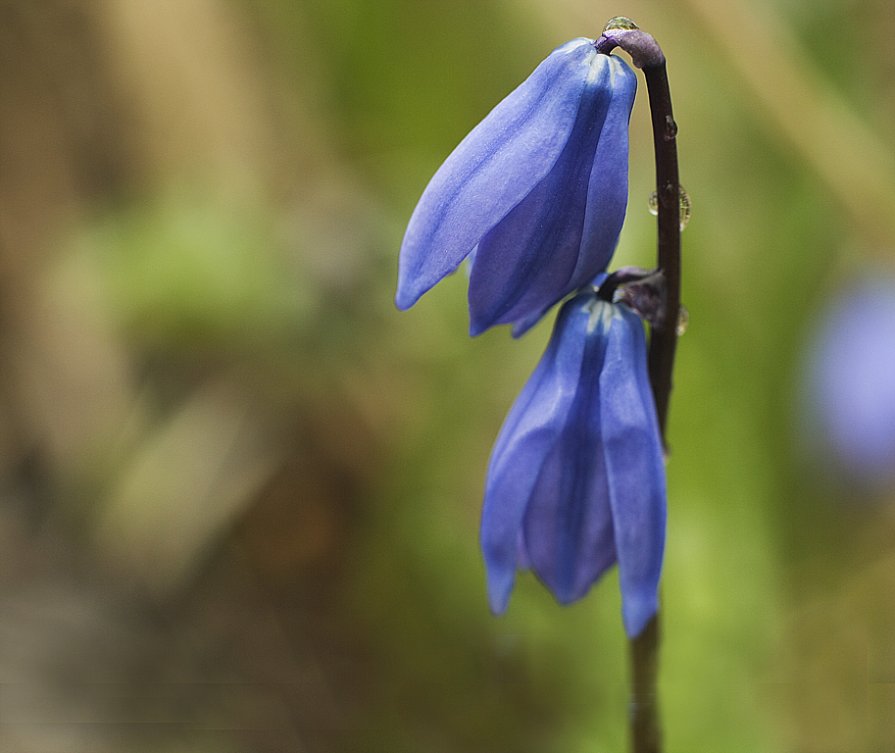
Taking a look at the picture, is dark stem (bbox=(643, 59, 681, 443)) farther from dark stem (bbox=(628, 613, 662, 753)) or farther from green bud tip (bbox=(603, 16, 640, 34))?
dark stem (bbox=(628, 613, 662, 753))

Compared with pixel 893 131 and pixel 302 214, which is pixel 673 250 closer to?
pixel 302 214

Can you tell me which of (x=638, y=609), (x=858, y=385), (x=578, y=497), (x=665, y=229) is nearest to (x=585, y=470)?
(x=578, y=497)

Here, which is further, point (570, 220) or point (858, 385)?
point (858, 385)

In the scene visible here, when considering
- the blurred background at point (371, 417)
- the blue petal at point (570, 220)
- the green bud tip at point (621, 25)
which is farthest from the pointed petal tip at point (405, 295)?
A: the blurred background at point (371, 417)

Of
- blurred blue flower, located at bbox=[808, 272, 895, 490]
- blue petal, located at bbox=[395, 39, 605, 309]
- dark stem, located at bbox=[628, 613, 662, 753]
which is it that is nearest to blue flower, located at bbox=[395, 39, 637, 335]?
blue petal, located at bbox=[395, 39, 605, 309]

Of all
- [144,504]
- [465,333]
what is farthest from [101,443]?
[465,333]

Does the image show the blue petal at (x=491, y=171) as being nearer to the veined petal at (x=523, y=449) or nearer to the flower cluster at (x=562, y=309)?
the flower cluster at (x=562, y=309)

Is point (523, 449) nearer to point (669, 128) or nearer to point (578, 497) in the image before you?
point (578, 497)
